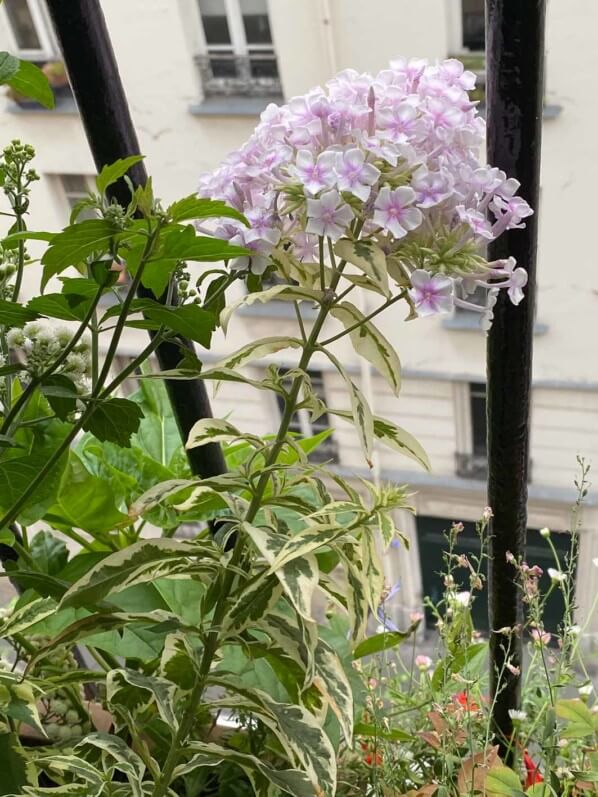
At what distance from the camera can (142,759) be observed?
529 mm

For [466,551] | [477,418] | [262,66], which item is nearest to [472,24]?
[262,66]

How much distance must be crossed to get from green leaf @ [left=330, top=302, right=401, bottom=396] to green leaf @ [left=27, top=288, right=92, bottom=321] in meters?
0.13

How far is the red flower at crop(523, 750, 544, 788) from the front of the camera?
60cm

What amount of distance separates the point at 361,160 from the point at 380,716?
0.40 m

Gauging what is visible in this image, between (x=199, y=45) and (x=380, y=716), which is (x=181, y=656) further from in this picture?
(x=199, y=45)

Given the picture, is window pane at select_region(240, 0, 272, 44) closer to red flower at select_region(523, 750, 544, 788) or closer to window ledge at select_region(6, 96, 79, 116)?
window ledge at select_region(6, 96, 79, 116)

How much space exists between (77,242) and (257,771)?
353 mm

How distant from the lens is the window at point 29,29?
116 inches

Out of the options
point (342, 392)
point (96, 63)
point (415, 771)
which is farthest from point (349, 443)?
point (96, 63)

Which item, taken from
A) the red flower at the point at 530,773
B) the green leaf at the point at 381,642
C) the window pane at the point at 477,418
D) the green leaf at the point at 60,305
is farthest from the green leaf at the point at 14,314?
the window pane at the point at 477,418

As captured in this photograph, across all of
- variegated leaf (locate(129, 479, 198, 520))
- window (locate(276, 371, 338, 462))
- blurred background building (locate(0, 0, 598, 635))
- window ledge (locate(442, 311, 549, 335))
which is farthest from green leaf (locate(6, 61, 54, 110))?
window (locate(276, 371, 338, 462))

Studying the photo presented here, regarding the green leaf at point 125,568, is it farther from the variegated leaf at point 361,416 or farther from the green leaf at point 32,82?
the green leaf at point 32,82

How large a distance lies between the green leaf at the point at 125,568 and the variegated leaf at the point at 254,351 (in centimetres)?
11

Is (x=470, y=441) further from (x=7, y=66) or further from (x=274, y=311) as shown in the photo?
(x=7, y=66)
